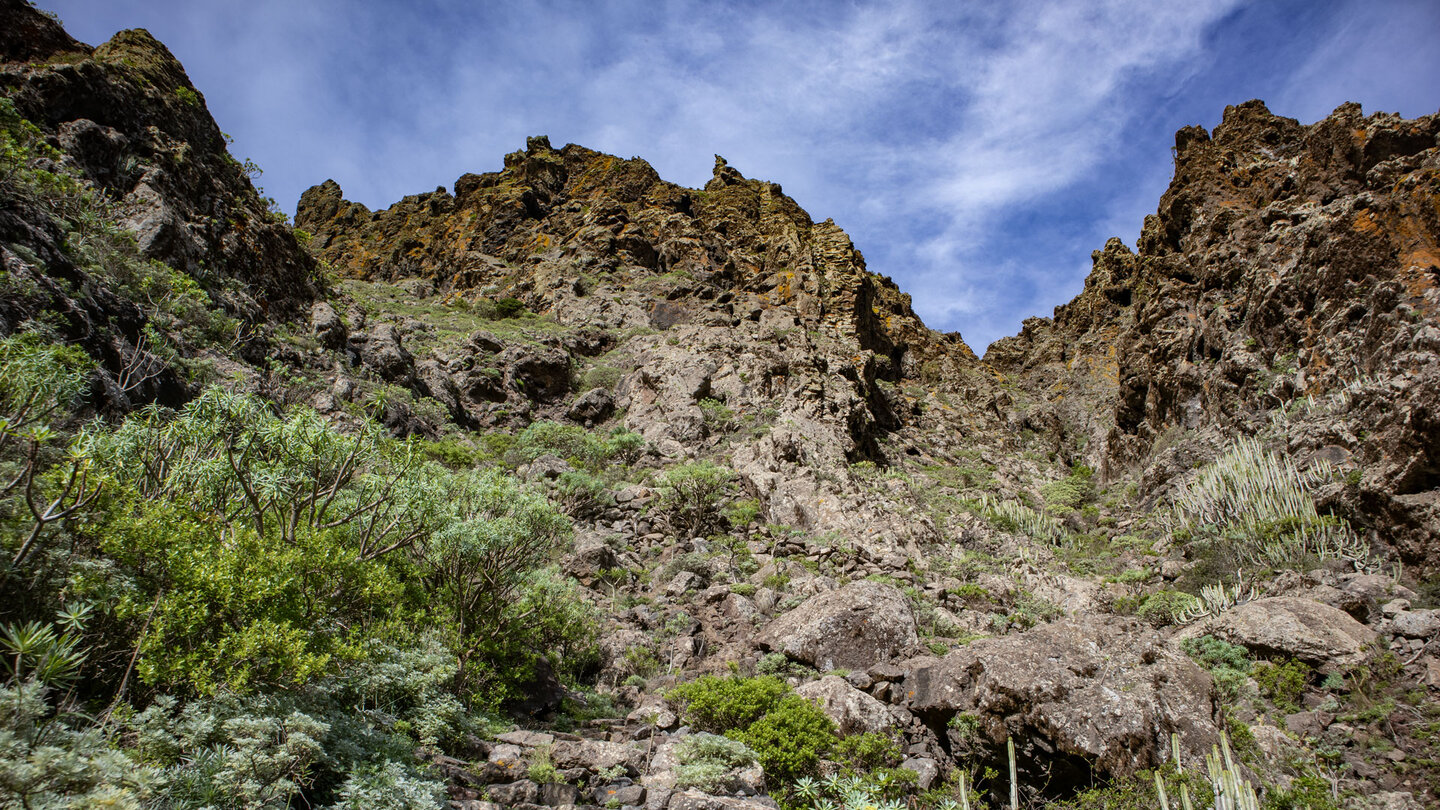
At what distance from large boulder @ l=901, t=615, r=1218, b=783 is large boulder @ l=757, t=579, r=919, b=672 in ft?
6.65

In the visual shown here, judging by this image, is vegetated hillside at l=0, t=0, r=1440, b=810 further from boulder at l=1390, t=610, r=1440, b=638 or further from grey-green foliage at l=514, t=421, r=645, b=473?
grey-green foliage at l=514, t=421, r=645, b=473

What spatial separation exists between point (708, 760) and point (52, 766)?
6342 mm

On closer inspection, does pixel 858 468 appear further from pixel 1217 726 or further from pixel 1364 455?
pixel 1217 726

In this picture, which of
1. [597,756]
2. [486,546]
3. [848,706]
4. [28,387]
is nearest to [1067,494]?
[848,706]

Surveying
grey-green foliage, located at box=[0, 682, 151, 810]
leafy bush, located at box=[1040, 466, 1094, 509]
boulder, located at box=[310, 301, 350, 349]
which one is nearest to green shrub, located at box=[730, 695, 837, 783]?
grey-green foliage, located at box=[0, 682, 151, 810]

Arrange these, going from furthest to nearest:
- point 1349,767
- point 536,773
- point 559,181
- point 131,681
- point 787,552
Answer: point 559,181
point 787,552
point 536,773
point 1349,767
point 131,681

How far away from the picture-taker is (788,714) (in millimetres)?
8828

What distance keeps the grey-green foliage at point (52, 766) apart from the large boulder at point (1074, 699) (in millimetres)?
9382

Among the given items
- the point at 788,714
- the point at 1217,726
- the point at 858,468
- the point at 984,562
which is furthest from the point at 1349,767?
the point at 858,468

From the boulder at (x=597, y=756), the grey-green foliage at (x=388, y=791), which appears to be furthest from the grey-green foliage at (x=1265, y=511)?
the grey-green foliage at (x=388, y=791)

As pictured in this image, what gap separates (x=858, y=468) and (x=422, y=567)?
778 inches

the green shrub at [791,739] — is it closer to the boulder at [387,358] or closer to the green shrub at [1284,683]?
the green shrub at [1284,683]

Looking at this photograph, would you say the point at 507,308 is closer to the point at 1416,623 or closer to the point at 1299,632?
the point at 1299,632

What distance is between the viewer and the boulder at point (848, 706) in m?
9.32
